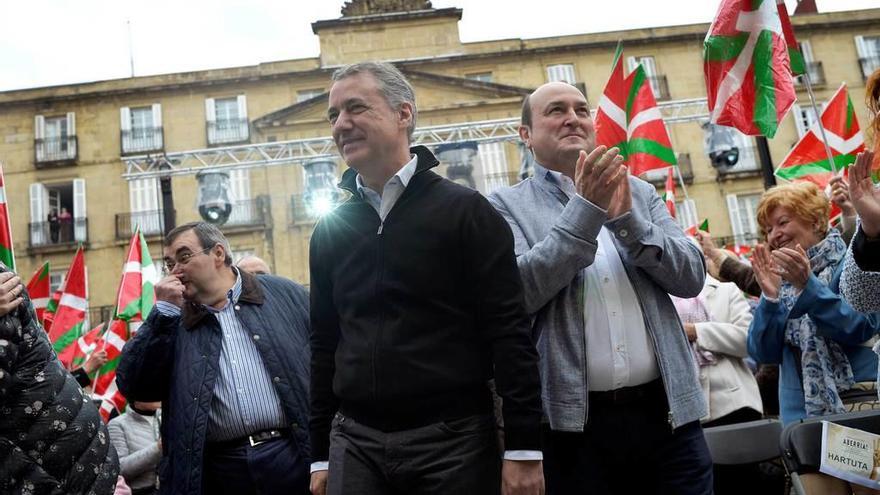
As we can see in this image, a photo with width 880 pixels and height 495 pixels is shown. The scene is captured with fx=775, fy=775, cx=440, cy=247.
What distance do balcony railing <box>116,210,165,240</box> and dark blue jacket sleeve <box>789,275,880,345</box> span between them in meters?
29.4

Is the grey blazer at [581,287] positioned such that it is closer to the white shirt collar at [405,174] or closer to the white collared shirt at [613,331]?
the white collared shirt at [613,331]

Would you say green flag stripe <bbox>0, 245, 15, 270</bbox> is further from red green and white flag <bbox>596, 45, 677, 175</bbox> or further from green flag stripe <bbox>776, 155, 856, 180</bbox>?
green flag stripe <bbox>776, 155, 856, 180</bbox>

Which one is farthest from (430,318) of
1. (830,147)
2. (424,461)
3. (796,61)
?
(830,147)

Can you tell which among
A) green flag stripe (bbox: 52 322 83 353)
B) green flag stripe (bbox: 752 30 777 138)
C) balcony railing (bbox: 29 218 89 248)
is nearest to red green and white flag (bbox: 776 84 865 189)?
green flag stripe (bbox: 752 30 777 138)

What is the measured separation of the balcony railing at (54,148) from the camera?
30938 millimetres

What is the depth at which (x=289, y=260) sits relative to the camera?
29.4m

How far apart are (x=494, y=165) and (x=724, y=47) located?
→ 84.3ft

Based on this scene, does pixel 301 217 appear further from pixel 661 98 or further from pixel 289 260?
pixel 661 98

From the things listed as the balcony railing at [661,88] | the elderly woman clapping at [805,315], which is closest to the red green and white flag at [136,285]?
the elderly woman clapping at [805,315]

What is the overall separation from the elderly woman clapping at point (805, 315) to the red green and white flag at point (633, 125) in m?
4.57

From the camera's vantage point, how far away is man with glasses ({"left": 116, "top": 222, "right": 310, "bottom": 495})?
358cm

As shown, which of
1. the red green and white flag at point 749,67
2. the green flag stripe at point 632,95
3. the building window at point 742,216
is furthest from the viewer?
the building window at point 742,216

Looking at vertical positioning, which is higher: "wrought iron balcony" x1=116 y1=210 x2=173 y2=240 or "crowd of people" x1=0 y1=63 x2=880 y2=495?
"wrought iron balcony" x1=116 y1=210 x2=173 y2=240

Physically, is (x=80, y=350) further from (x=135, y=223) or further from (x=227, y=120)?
(x=227, y=120)
